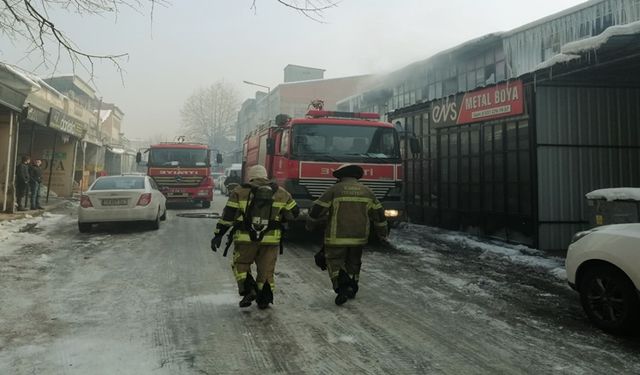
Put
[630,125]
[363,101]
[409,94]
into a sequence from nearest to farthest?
[630,125] < [409,94] < [363,101]

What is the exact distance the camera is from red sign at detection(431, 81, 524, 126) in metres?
9.88

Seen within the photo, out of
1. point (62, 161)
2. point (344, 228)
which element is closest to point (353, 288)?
point (344, 228)

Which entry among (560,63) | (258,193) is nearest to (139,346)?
(258,193)

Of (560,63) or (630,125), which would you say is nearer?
(560,63)

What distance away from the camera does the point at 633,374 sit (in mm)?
3557

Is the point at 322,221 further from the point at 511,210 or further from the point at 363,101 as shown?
the point at 363,101

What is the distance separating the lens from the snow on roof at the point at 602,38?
6728 mm

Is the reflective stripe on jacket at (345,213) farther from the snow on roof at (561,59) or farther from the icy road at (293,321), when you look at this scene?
the snow on roof at (561,59)

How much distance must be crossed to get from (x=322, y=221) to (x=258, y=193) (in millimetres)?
873

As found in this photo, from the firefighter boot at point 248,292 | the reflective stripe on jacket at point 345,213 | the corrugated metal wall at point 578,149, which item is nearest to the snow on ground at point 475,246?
the corrugated metal wall at point 578,149

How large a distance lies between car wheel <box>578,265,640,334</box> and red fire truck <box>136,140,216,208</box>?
15047 millimetres

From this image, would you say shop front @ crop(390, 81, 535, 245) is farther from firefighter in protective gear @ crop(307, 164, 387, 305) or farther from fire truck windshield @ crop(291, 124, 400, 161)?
firefighter in protective gear @ crop(307, 164, 387, 305)

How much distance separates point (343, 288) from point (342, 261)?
1.02 feet

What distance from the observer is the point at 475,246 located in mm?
9969
